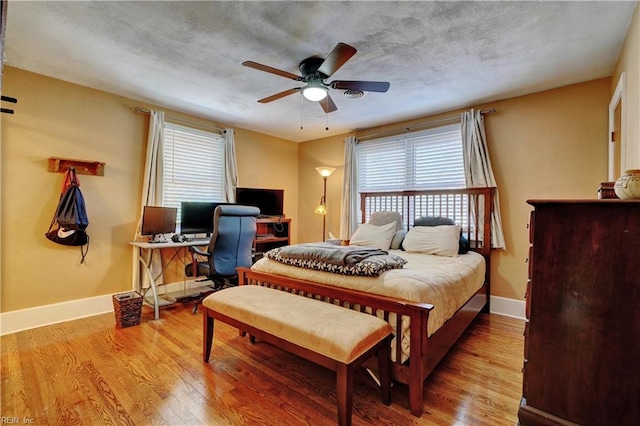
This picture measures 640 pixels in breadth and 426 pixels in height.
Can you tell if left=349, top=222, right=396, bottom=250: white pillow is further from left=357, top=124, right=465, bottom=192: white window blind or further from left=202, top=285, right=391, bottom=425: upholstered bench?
left=202, top=285, right=391, bottom=425: upholstered bench

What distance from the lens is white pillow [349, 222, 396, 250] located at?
3.64 m

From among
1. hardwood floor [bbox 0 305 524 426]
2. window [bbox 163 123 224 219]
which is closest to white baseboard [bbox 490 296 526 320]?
hardwood floor [bbox 0 305 524 426]

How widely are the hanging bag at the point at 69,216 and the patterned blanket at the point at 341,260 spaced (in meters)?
Answer: 2.22

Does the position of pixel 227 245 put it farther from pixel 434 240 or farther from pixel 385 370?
pixel 434 240

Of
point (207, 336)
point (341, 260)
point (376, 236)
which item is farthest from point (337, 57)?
point (207, 336)

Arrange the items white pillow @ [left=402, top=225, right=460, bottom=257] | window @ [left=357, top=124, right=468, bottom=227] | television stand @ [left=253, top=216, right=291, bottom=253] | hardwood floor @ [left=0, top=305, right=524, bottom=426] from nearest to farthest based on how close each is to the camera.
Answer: hardwood floor @ [left=0, top=305, right=524, bottom=426] < white pillow @ [left=402, top=225, right=460, bottom=257] < window @ [left=357, top=124, right=468, bottom=227] < television stand @ [left=253, top=216, right=291, bottom=253]

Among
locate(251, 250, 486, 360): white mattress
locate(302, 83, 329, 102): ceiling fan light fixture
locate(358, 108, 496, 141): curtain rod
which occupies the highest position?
locate(358, 108, 496, 141): curtain rod

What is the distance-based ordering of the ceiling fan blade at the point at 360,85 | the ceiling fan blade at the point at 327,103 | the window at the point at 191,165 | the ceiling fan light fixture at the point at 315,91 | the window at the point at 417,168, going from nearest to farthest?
the ceiling fan blade at the point at 360,85
the ceiling fan light fixture at the point at 315,91
the ceiling fan blade at the point at 327,103
the window at the point at 417,168
the window at the point at 191,165

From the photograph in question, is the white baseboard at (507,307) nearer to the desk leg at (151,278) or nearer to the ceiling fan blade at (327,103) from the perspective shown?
the ceiling fan blade at (327,103)

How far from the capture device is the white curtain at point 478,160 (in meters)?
3.48

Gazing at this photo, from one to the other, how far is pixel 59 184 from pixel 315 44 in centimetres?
302

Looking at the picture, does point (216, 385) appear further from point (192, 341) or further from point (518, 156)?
point (518, 156)

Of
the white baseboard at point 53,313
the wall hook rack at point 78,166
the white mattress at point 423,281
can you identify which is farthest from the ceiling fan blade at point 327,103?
the white baseboard at point 53,313

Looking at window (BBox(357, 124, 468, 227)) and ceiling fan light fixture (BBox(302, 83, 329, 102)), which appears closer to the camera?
ceiling fan light fixture (BBox(302, 83, 329, 102))
